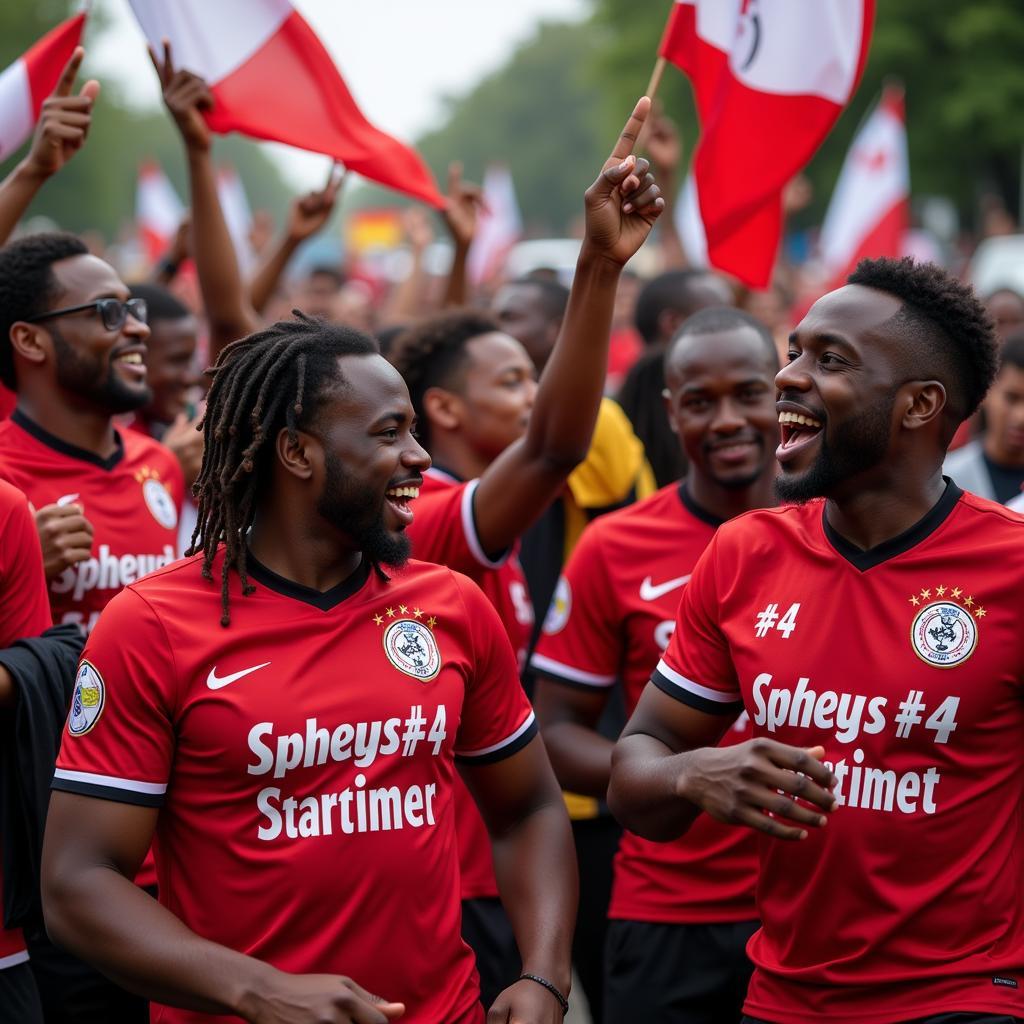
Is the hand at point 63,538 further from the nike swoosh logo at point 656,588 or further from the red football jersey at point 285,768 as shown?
the nike swoosh logo at point 656,588

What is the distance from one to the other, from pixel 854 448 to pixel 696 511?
1325mm

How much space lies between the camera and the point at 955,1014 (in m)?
3.22

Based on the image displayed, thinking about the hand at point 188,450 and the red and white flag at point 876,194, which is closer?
the hand at point 188,450

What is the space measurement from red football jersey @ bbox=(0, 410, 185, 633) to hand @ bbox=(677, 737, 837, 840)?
86.4 inches

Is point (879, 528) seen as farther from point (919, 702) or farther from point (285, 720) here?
point (285, 720)

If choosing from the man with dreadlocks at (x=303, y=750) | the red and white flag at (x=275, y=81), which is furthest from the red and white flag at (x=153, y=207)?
the man with dreadlocks at (x=303, y=750)

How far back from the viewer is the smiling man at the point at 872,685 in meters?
3.28

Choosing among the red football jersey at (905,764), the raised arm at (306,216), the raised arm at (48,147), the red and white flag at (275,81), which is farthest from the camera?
the raised arm at (306,216)

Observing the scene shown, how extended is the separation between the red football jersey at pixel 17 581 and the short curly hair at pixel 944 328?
2046mm

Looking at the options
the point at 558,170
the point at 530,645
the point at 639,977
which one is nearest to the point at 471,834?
the point at 639,977

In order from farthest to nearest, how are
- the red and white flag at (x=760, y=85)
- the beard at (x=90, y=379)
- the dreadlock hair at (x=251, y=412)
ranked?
the red and white flag at (x=760, y=85) < the beard at (x=90, y=379) < the dreadlock hair at (x=251, y=412)

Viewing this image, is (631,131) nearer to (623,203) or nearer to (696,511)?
(623,203)

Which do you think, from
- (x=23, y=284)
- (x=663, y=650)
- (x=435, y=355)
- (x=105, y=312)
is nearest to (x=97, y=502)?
(x=105, y=312)

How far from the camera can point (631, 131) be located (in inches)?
154
